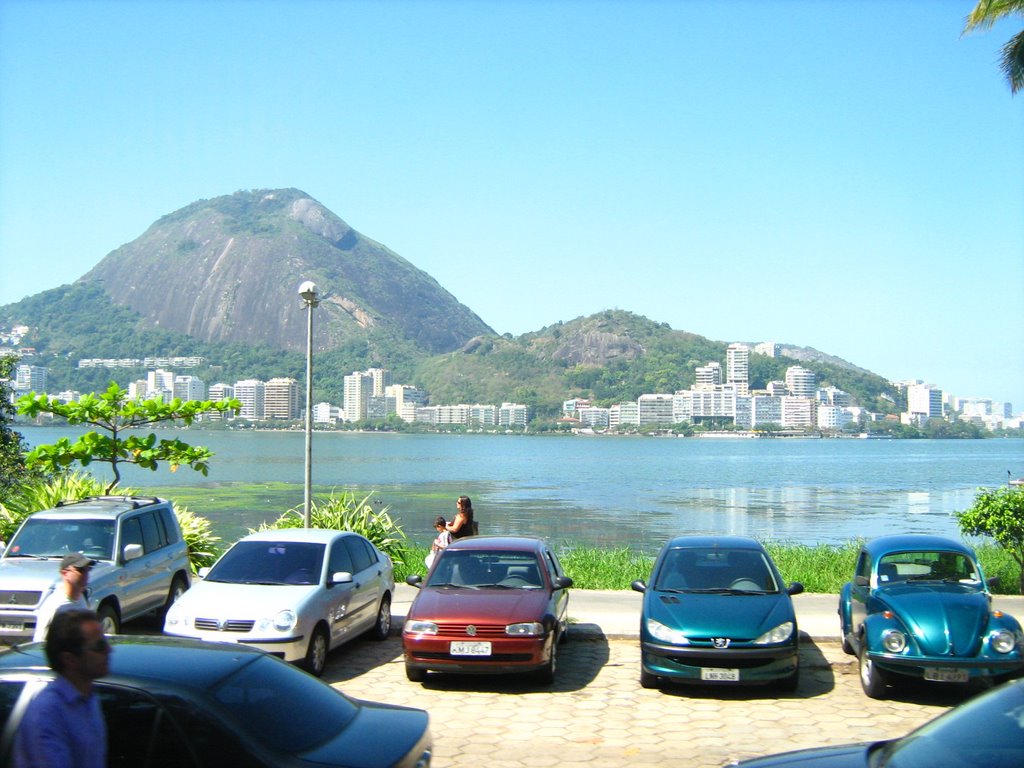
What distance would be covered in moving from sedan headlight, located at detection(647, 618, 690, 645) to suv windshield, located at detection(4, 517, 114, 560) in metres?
6.44

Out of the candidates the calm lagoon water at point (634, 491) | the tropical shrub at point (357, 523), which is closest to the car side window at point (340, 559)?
the tropical shrub at point (357, 523)

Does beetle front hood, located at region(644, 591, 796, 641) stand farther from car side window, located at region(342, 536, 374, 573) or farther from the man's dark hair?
the man's dark hair

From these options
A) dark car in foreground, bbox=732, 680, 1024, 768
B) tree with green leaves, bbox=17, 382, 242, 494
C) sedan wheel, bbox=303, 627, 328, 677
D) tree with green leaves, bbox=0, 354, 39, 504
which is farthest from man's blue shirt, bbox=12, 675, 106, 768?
tree with green leaves, bbox=0, 354, 39, 504

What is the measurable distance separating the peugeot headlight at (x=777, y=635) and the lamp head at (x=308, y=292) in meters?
10.4

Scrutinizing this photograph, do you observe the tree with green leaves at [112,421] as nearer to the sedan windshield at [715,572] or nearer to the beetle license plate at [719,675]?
the sedan windshield at [715,572]

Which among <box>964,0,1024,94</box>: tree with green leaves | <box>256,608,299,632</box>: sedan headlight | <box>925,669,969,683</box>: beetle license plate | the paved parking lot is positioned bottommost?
the paved parking lot

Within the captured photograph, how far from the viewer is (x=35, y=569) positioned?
11539mm

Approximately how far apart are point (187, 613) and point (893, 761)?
780 centimetres

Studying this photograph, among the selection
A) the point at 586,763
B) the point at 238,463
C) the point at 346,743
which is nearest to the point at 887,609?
the point at 586,763

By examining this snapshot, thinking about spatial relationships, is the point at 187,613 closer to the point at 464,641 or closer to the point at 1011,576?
the point at 464,641

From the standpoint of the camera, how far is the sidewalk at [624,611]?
1309cm

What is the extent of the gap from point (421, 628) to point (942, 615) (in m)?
5.05

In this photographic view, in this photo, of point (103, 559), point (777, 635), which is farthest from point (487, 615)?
point (103, 559)

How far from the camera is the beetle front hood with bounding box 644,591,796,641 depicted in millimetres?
9992
